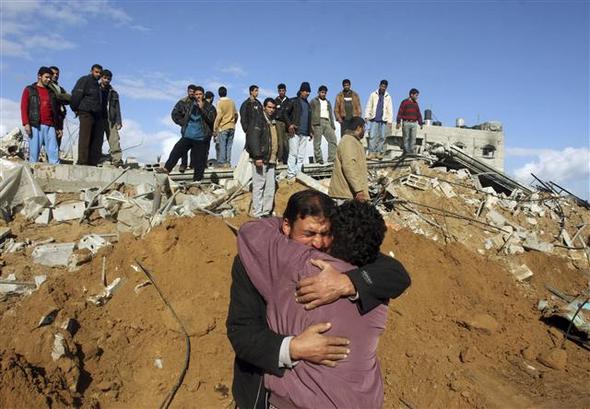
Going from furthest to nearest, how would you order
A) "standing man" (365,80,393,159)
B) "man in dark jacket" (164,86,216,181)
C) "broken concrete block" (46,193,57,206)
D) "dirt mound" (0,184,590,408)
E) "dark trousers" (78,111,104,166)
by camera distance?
1. "standing man" (365,80,393,159)
2. "man in dark jacket" (164,86,216,181)
3. "dark trousers" (78,111,104,166)
4. "broken concrete block" (46,193,57,206)
5. "dirt mound" (0,184,590,408)

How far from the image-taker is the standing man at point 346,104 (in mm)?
11727

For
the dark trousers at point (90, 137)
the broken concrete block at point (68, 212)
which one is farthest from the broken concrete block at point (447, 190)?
the broken concrete block at point (68, 212)

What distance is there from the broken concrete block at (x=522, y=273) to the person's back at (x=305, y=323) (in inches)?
297

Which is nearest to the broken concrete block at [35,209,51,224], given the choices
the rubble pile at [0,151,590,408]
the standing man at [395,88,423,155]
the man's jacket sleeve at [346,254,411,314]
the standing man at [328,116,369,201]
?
the rubble pile at [0,151,590,408]

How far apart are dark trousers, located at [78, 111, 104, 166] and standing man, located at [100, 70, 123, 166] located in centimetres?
26

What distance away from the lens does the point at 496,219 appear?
35.7ft

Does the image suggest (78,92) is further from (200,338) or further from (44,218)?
(200,338)

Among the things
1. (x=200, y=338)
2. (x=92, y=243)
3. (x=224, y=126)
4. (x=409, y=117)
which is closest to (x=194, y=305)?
(x=200, y=338)

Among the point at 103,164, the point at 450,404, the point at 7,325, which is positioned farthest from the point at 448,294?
the point at 103,164

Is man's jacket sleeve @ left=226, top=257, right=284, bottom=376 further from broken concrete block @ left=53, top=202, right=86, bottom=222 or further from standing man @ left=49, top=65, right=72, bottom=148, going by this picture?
standing man @ left=49, top=65, right=72, bottom=148

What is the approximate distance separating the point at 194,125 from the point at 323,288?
7.87 meters

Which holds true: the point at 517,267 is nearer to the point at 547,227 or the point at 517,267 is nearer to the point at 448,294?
the point at 448,294

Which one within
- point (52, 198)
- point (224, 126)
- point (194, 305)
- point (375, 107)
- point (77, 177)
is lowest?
point (194, 305)

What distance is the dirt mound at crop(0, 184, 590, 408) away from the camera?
188 inches
